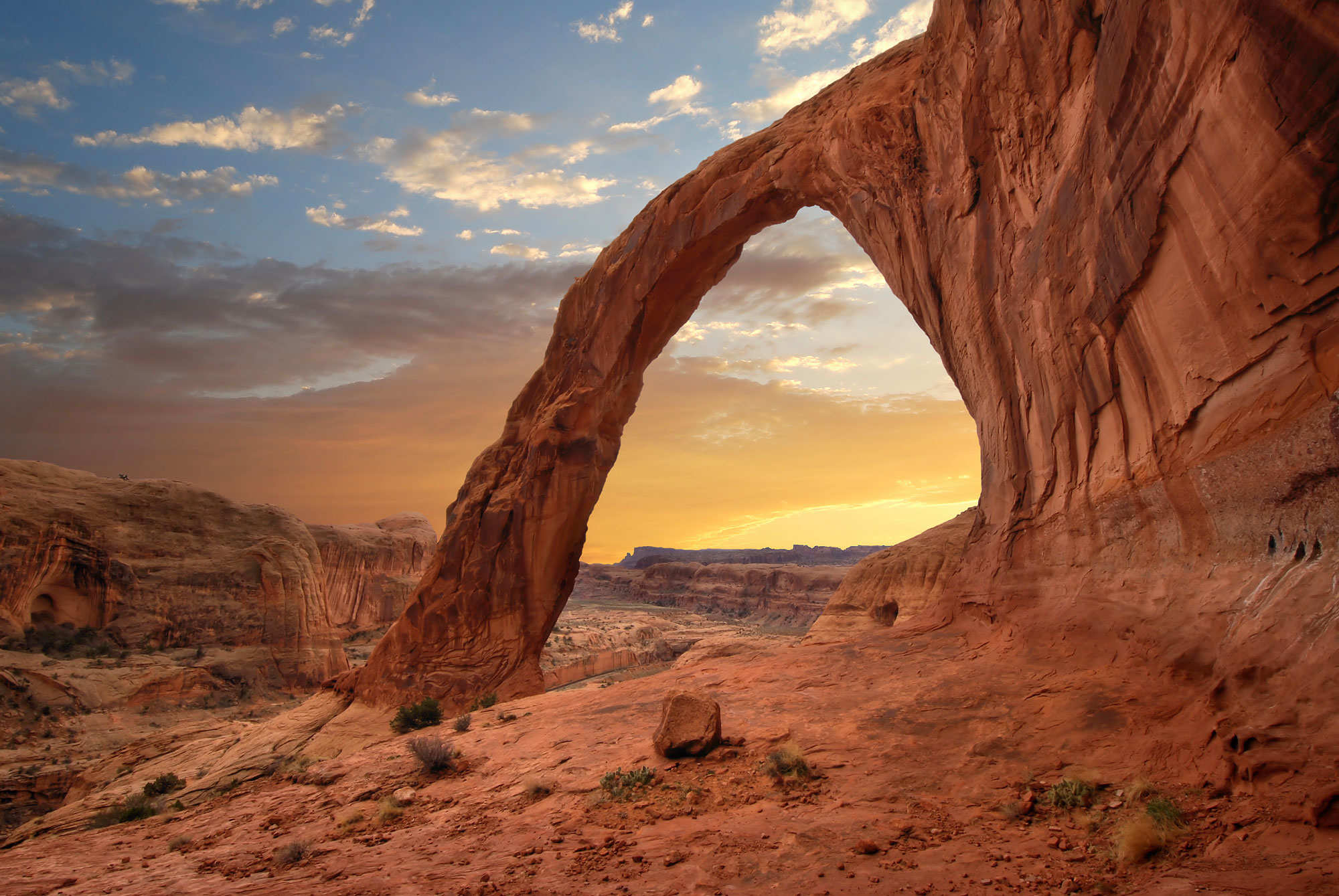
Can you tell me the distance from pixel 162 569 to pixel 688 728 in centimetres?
3634

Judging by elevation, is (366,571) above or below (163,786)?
above

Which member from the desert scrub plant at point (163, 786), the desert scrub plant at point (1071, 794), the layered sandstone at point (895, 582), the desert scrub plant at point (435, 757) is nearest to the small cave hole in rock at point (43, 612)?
the desert scrub plant at point (163, 786)

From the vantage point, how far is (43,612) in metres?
28.7

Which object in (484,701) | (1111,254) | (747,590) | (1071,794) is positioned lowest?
(747,590)

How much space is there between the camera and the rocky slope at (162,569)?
28.5m

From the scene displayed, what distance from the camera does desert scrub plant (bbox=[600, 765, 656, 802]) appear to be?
6.67 meters

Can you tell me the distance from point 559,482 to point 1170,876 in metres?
17.3

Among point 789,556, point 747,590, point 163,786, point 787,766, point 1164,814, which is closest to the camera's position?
point 1164,814

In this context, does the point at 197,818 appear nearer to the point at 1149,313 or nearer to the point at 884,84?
the point at 1149,313

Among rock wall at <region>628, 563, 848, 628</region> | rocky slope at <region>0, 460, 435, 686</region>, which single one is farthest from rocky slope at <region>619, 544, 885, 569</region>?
rocky slope at <region>0, 460, 435, 686</region>

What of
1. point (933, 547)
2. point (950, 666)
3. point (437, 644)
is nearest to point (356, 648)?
point (437, 644)

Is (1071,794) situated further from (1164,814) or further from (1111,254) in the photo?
(1111,254)

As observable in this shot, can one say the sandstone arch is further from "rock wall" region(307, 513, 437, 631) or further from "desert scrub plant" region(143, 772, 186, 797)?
"rock wall" region(307, 513, 437, 631)

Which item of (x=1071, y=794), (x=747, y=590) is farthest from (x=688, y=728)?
(x=747, y=590)
